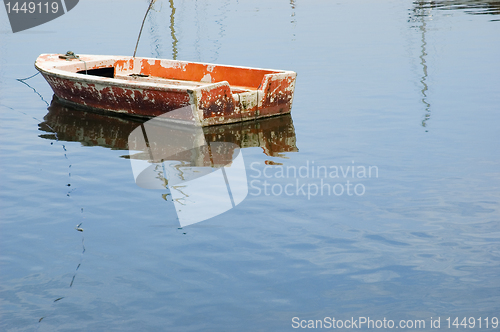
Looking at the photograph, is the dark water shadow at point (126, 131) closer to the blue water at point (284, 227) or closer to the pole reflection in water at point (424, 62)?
the blue water at point (284, 227)

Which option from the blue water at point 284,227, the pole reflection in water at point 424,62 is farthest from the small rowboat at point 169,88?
the pole reflection in water at point 424,62

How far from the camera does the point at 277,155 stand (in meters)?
8.65

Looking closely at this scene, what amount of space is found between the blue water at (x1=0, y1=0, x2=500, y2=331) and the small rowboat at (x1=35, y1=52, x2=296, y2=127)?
23.1 inches

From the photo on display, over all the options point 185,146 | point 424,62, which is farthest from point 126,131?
point 424,62

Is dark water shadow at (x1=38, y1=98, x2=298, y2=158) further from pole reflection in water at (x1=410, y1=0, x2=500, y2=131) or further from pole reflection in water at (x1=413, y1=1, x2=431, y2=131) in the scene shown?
pole reflection in water at (x1=410, y1=0, x2=500, y2=131)

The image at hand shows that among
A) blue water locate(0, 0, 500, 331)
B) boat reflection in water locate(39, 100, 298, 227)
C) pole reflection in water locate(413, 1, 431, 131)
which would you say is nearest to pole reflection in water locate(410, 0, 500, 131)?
pole reflection in water locate(413, 1, 431, 131)

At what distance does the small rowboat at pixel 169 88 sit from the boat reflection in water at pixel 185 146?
0.68 feet

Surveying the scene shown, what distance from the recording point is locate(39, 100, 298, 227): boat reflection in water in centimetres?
→ 692

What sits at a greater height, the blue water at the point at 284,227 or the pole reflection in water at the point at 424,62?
the pole reflection in water at the point at 424,62

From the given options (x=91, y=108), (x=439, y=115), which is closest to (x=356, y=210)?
(x=439, y=115)

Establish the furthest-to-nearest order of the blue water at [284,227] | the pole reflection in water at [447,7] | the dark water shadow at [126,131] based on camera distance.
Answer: the pole reflection in water at [447,7], the dark water shadow at [126,131], the blue water at [284,227]

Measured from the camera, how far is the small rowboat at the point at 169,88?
9.95 meters

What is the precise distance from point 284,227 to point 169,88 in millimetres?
4690

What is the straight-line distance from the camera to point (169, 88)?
9883 mm
